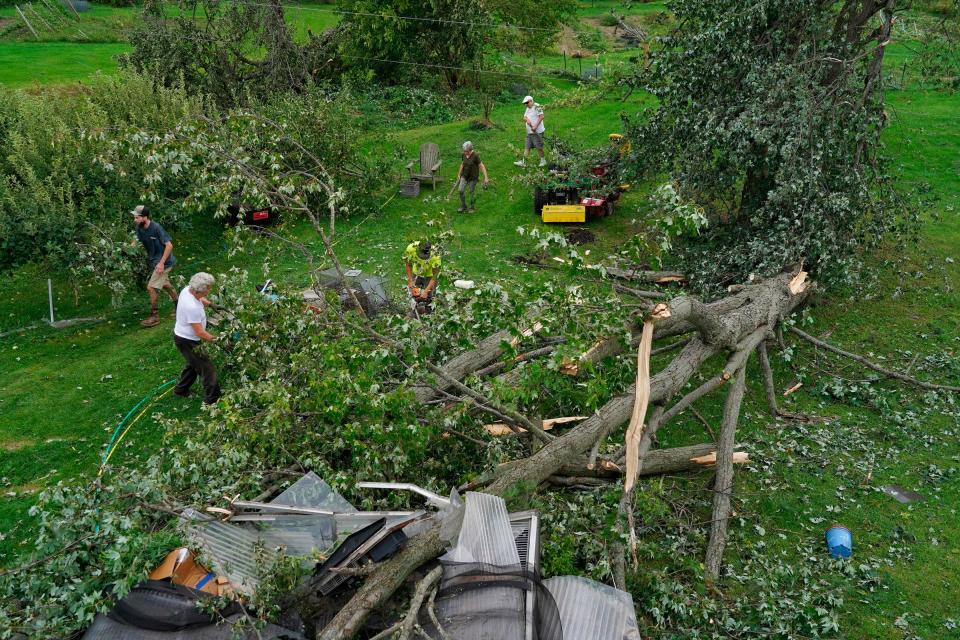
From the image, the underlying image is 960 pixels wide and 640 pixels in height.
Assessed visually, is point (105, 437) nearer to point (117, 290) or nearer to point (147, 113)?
point (117, 290)

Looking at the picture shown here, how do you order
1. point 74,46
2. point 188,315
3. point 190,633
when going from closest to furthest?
point 190,633, point 188,315, point 74,46

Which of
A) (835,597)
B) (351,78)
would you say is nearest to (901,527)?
(835,597)

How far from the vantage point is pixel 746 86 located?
8.74m

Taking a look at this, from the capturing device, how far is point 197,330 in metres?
6.71

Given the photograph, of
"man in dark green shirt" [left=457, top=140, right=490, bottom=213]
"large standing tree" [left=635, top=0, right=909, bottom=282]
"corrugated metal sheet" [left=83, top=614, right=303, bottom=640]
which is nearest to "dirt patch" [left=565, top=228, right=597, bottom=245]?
"man in dark green shirt" [left=457, top=140, right=490, bottom=213]

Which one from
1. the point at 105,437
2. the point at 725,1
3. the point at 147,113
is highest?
the point at 725,1

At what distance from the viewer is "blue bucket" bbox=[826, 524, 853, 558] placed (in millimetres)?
5332

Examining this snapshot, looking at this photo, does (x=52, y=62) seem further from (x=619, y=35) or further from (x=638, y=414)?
(x=638, y=414)

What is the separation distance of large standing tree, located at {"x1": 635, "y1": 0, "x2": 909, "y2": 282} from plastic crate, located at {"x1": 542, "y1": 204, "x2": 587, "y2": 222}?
6.76 ft

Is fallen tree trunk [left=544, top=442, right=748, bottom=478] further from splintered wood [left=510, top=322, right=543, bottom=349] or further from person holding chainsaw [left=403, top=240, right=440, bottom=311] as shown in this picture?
person holding chainsaw [left=403, top=240, right=440, bottom=311]

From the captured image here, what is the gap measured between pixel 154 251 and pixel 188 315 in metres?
2.76

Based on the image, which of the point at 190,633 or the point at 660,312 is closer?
the point at 190,633

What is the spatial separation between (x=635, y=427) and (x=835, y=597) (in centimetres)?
170

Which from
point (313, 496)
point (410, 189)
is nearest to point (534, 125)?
point (410, 189)
